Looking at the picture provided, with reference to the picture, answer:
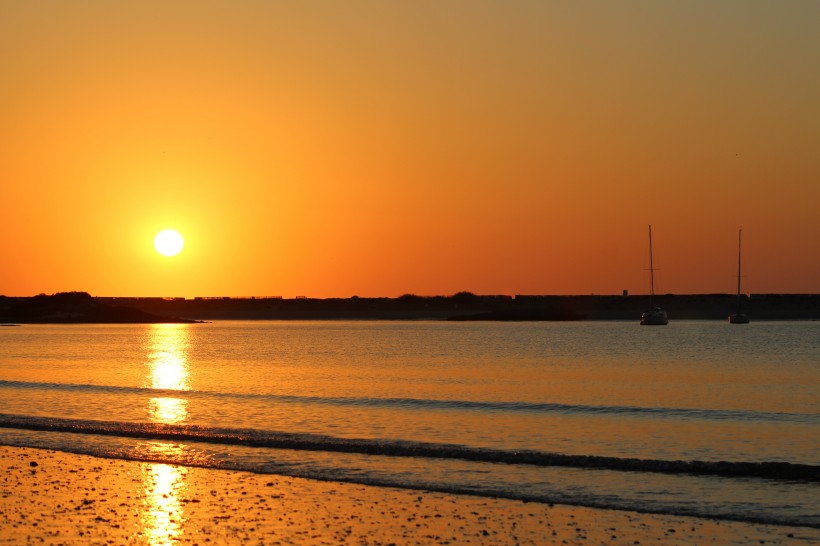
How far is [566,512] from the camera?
19.9m

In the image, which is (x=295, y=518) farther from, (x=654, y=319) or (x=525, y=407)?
(x=654, y=319)

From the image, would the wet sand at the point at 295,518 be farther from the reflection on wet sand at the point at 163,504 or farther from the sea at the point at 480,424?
the sea at the point at 480,424

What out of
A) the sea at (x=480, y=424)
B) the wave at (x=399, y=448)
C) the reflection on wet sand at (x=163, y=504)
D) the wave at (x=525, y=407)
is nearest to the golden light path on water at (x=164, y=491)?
the reflection on wet sand at (x=163, y=504)

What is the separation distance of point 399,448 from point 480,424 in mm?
8768

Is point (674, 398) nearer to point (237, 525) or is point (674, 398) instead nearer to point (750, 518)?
point (750, 518)

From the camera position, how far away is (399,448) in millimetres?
28938

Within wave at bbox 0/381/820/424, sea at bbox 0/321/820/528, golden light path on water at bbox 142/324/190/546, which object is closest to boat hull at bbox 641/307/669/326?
sea at bbox 0/321/820/528

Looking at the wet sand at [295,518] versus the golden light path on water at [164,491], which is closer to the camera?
the wet sand at [295,518]

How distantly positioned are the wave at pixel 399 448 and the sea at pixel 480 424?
7 cm

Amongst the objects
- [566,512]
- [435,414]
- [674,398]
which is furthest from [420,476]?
[674,398]

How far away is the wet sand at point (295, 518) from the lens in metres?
17.5

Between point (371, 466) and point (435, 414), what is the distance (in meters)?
15.1

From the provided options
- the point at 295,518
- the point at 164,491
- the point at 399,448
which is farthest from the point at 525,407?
the point at 295,518

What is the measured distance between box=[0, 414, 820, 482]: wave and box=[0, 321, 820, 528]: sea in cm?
7
